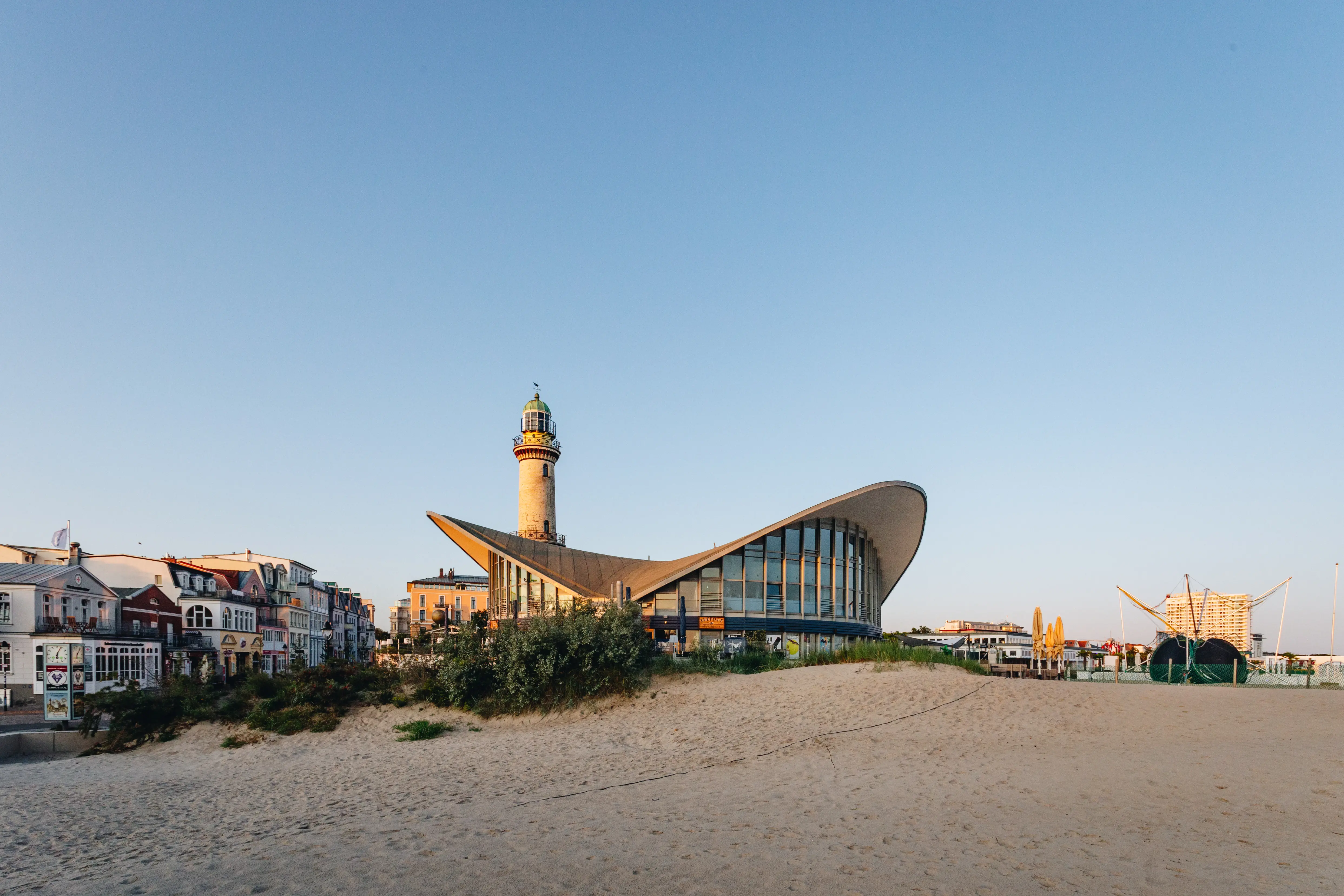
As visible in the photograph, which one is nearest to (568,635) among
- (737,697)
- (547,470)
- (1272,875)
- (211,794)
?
(737,697)

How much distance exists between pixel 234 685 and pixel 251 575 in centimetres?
3563

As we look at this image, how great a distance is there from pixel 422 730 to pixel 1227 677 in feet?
80.3

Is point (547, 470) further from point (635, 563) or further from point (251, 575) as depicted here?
point (251, 575)

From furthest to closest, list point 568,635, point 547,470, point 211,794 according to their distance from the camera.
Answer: point 547,470, point 568,635, point 211,794

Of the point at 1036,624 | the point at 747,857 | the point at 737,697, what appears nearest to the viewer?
the point at 747,857

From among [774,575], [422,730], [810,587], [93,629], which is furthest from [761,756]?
[93,629]

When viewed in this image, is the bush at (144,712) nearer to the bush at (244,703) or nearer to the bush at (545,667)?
the bush at (244,703)

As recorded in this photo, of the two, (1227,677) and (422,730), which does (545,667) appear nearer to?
(422,730)

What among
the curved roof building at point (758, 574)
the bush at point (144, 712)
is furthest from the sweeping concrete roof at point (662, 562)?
the bush at point (144, 712)

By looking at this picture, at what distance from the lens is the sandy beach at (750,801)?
7852mm

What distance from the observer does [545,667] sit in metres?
20.8

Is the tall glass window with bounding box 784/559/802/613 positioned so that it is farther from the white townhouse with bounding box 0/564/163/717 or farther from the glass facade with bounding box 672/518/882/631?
the white townhouse with bounding box 0/564/163/717

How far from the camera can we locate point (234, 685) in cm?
2364

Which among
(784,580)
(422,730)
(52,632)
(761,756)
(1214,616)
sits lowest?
(1214,616)
